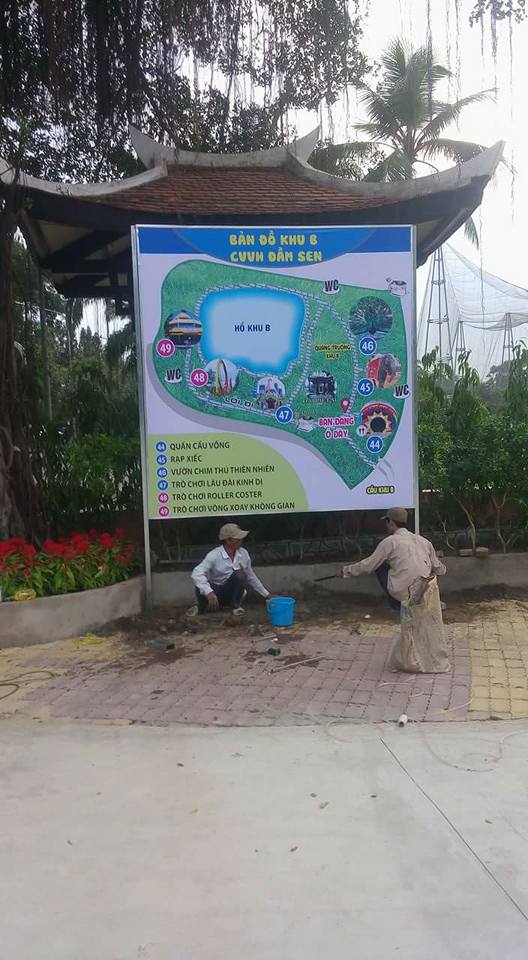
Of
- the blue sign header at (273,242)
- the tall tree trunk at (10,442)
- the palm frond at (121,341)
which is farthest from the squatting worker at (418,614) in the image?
the palm frond at (121,341)

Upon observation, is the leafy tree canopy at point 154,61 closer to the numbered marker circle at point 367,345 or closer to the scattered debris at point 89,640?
the numbered marker circle at point 367,345

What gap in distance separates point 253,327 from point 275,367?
1.44 feet

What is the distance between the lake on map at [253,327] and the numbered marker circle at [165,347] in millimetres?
303

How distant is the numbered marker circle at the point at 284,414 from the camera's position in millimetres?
7188

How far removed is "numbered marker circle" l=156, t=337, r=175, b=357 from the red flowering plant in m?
1.87

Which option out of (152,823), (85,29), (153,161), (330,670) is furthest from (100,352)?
(152,823)

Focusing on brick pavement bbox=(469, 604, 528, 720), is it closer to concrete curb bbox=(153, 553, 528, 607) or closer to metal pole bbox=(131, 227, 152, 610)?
concrete curb bbox=(153, 553, 528, 607)

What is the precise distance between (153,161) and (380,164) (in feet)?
34.8

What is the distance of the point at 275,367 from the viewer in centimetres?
718

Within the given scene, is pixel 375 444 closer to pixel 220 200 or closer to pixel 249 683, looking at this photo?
pixel 249 683

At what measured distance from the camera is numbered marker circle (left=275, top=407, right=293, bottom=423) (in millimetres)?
7188

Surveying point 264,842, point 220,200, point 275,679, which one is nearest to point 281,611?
point 275,679

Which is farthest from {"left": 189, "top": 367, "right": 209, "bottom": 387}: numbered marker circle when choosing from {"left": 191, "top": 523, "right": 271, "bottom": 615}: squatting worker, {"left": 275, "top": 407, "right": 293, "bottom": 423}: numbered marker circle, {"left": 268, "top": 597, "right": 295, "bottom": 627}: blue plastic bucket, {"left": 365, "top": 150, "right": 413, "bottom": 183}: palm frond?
{"left": 365, "top": 150, "right": 413, "bottom": 183}: palm frond

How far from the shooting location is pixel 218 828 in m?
3.29
